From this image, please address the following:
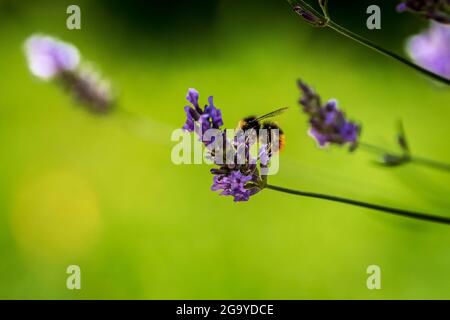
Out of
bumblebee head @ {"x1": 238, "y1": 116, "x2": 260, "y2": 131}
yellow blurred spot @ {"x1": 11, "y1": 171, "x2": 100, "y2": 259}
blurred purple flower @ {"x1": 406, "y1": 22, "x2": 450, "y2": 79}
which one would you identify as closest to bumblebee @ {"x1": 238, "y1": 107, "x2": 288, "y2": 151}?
bumblebee head @ {"x1": 238, "y1": 116, "x2": 260, "y2": 131}

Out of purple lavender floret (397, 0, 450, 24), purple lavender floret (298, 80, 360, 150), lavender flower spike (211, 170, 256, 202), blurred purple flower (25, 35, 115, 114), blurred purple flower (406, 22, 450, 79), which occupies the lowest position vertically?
lavender flower spike (211, 170, 256, 202)

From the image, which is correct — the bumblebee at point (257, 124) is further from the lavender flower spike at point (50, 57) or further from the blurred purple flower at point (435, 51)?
the lavender flower spike at point (50, 57)

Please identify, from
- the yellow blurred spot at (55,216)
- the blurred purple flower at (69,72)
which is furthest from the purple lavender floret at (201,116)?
the yellow blurred spot at (55,216)

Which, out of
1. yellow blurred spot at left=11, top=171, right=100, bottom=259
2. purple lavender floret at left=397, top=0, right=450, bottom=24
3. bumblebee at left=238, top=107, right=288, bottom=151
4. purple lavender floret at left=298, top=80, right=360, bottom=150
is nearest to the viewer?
purple lavender floret at left=397, top=0, right=450, bottom=24

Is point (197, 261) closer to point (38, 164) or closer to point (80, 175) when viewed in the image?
point (80, 175)

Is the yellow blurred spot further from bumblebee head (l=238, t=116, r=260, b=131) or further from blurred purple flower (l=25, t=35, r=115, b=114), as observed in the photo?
bumblebee head (l=238, t=116, r=260, b=131)

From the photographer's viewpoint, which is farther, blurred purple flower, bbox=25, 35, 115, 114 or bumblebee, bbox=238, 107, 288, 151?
blurred purple flower, bbox=25, 35, 115, 114
